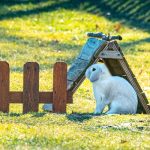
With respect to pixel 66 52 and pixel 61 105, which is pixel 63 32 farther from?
pixel 61 105

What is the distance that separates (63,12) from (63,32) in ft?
9.74

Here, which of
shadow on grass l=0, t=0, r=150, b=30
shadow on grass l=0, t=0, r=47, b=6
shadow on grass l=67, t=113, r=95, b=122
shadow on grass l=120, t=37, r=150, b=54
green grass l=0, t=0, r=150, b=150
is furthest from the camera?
shadow on grass l=0, t=0, r=47, b=6

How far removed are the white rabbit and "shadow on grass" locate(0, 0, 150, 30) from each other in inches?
493

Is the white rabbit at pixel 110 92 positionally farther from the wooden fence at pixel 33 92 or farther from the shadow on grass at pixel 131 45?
the shadow on grass at pixel 131 45

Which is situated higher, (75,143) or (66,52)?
(66,52)

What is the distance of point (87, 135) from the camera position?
6.98 meters

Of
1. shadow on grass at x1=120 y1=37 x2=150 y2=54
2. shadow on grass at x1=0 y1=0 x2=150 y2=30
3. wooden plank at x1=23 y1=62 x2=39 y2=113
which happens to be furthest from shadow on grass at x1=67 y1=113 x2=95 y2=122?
shadow on grass at x1=0 y1=0 x2=150 y2=30

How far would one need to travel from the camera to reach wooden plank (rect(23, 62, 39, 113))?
8.66 meters

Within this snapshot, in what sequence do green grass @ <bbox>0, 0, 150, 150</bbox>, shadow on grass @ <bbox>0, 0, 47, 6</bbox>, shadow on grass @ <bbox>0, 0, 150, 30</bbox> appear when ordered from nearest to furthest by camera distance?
green grass @ <bbox>0, 0, 150, 150</bbox>
shadow on grass @ <bbox>0, 0, 150, 30</bbox>
shadow on grass @ <bbox>0, 0, 47, 6</bbox>

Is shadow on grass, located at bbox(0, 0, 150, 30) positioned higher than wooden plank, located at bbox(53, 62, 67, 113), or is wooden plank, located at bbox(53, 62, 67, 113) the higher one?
shadow on grass, located at bbox(0, 0, 150, 30)

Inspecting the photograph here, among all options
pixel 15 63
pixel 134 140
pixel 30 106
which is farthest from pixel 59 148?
pixel 15 63

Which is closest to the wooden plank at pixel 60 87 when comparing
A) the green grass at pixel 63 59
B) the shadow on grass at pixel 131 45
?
the green grass at pixel 63 59

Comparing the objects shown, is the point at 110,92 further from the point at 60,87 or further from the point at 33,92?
the point at 33,92

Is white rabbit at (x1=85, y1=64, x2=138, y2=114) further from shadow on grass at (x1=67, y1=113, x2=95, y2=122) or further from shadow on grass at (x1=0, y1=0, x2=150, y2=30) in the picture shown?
shadow on grass at (x1=0, y1=0, x2=150, y2=30)
